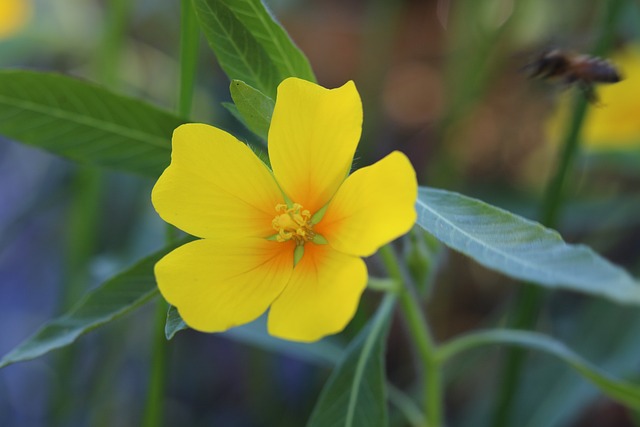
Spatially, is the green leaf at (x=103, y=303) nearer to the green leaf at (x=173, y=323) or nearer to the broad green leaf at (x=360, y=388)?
the green leaf at (x=173, y=323)

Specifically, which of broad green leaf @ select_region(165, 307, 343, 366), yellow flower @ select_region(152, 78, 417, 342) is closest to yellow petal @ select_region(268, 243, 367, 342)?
yellow flower @ select_region(152, 78, 417, 342)

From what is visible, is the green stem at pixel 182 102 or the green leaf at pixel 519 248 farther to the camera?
the green stem at pixel 182 102

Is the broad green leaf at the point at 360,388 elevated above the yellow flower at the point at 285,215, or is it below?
below

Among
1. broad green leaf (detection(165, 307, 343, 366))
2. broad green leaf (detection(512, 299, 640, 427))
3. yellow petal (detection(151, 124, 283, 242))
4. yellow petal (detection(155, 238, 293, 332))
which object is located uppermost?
yellow petal (detection(151, 124, 283, 242))

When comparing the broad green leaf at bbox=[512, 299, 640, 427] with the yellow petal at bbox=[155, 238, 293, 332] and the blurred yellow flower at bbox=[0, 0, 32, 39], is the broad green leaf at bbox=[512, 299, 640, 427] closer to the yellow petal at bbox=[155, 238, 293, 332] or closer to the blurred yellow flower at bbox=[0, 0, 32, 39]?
the yellow petal at bbox=[155, 238, 293, 332]

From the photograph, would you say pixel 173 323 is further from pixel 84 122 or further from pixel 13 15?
pixel 13 15

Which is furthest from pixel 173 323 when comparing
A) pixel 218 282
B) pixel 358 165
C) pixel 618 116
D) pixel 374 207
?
pixel 618 116

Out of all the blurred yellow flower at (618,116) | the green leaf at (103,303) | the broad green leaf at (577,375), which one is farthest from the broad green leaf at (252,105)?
the blurred yellow flower at (618,116)
